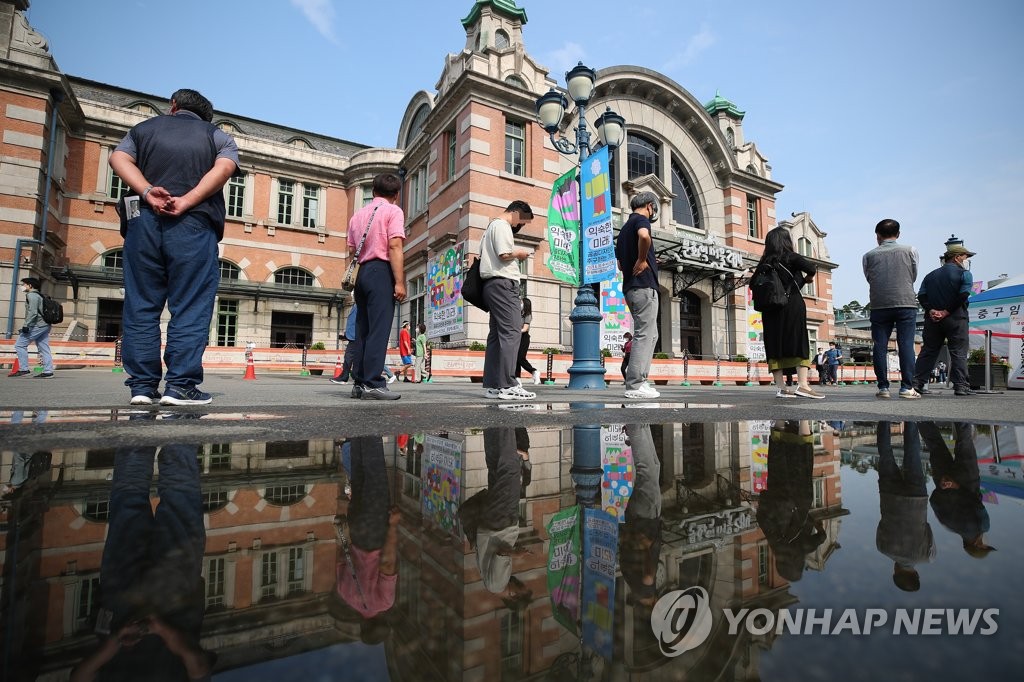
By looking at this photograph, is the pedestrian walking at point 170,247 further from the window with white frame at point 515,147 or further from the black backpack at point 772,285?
the window with white frame at point 515,147

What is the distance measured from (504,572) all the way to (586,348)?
20.3 feet

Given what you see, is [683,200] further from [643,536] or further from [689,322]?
[643,536]

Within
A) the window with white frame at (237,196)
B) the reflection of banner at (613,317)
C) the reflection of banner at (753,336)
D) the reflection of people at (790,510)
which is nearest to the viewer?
the reflection of people at (790,510)

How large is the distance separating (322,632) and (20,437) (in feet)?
5.83

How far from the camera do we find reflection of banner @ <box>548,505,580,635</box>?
21.5 inches

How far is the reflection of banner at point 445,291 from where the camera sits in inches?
603

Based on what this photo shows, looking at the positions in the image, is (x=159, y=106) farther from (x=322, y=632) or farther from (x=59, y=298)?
(x=322, y=632)

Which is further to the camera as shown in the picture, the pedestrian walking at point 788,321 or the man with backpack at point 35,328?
the man with backpack at point 35,328

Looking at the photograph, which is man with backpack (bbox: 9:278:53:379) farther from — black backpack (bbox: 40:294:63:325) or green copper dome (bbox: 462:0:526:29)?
green copper dome (bbox: 462:0:526:29)

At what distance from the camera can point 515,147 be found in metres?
16.8

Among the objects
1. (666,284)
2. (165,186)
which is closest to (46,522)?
(165,186)

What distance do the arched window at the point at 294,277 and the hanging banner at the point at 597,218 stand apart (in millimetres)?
Result: 16766

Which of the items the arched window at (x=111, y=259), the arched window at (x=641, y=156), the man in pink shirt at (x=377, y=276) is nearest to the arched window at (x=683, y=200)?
the arched window at (x=641, y=156)

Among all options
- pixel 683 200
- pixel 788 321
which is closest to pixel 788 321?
pixel 788 321
